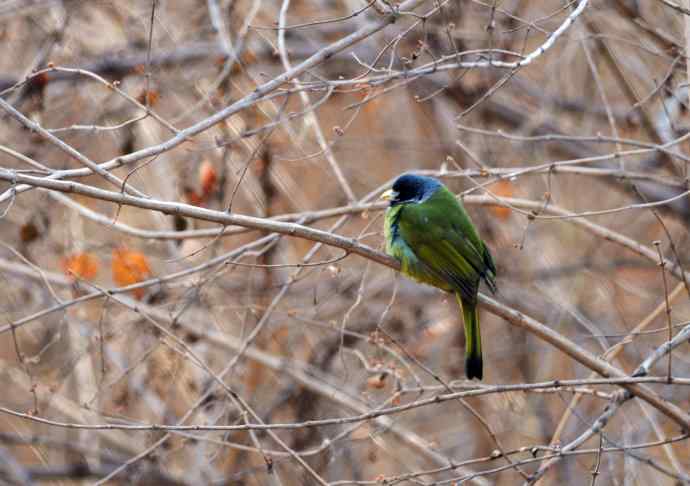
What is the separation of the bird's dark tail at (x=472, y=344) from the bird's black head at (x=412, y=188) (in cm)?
63

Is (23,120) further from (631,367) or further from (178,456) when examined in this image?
(631,367)

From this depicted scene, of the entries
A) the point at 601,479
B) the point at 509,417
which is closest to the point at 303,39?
the point at 509,417

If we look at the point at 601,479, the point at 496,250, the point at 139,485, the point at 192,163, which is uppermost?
the point at 192,163

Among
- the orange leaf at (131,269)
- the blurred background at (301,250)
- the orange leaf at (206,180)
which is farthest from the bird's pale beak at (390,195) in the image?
the orange leaf at (131,269)

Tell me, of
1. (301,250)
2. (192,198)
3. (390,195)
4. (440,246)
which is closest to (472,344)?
(440,246)

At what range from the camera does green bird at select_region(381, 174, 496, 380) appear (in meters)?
4.71

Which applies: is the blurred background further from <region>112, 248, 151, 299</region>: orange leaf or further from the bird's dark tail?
the bird's dark tail

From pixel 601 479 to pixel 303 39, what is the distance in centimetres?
406

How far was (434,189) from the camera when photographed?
526cm

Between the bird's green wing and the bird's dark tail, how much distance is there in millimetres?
109

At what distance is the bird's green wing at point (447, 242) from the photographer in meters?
4.73

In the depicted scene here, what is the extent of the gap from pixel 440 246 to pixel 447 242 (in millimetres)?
64

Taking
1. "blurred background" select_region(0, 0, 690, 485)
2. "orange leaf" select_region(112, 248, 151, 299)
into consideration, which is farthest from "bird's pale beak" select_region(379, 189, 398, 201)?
"orange leaf" select_region(112, 248, 151, 299)

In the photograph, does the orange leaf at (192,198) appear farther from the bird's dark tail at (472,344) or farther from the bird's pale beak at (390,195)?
the bird's dark tail at (472,344)
